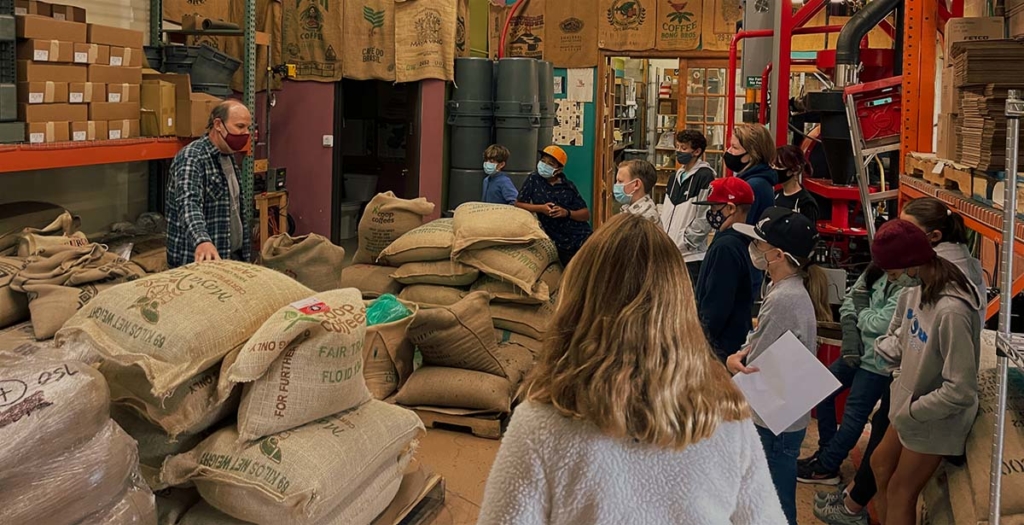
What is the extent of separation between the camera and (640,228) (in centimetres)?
153

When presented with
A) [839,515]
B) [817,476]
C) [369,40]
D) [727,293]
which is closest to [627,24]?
[369,40]

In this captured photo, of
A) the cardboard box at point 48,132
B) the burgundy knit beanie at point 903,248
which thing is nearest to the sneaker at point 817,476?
the burgundy knit beanie at point 903,248

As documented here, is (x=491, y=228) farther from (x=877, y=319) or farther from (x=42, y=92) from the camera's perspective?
(x=42, y=92)

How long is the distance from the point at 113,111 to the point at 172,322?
2533 mm

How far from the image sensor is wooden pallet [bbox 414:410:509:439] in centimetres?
421

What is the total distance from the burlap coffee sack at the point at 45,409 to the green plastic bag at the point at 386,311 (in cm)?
170

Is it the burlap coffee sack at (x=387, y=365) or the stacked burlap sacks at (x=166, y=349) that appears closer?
the stacked burlap sacks at (x=166, y=349)

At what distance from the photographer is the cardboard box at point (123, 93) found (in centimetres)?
466

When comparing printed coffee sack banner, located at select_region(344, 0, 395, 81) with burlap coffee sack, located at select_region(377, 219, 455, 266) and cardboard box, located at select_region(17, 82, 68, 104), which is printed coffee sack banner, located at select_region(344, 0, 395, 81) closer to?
burlap coffee sack, located at select_region(377, 219, 455, 266)

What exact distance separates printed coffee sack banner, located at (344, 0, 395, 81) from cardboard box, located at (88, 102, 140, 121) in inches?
108

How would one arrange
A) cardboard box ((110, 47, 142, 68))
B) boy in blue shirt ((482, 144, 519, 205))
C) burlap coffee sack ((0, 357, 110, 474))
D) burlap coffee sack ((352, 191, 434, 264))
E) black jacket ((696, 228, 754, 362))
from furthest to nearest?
boy in blue shirt ((482, 144, 519, 205)), burlap coffee sack ((352, 191, 434, 264)), cardboard box ((110, 47, 142, 68)), black jacket ((696, 228, 754, 362)), burlap coffee sack ((0, 357, 110, 474))

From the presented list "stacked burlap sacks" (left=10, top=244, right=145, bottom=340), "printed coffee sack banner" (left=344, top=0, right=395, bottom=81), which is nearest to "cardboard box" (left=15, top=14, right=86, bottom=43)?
"stacked burlap sacks" (left=10, top=244, right=145, bottom=340)

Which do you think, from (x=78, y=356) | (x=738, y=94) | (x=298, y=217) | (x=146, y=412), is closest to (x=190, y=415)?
(x=146, y=412)

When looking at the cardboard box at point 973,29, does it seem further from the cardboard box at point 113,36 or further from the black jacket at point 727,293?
the cardboard box at point 113,36
